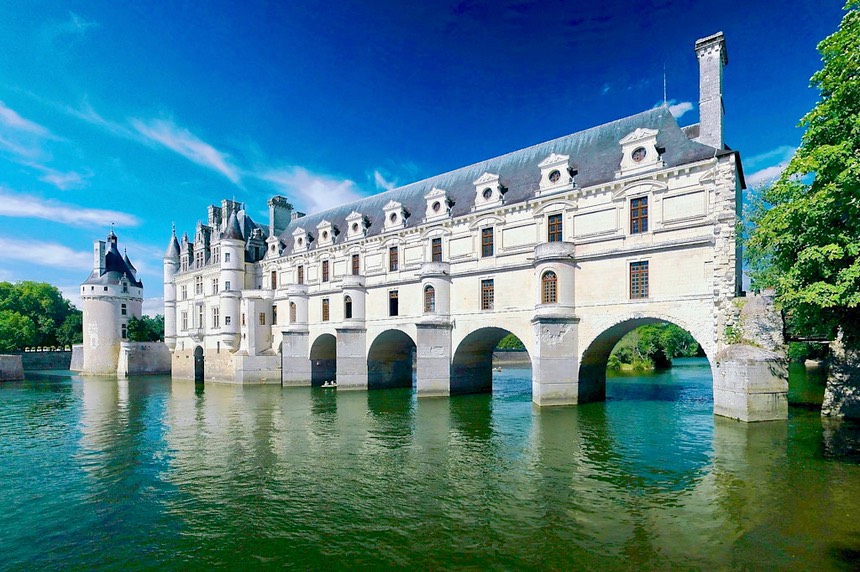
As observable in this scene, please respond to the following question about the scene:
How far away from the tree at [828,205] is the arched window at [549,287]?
410 inches

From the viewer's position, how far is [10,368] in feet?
173

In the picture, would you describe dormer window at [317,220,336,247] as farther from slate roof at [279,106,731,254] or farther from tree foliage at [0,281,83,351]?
tree foliage at [0,281,83,351]

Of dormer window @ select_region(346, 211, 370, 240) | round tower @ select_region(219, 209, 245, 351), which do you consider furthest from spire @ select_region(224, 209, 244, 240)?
dormer window @ select_region(346, 211, 370, 240)

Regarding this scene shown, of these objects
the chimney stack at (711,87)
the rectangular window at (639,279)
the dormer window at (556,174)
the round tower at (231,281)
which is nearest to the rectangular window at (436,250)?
the dormer window at (556,174)

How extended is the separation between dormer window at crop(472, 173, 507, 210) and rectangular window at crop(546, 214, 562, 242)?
11.7ft

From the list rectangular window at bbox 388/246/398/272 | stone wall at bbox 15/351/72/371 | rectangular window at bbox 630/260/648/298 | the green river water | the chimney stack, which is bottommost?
stone wall at bbox 15/351/72/371

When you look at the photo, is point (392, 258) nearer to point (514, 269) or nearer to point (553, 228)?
point (514, 269)

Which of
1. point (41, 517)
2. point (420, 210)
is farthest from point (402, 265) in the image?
point (41, 517)

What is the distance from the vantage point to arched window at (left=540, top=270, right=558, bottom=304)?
24.9 m

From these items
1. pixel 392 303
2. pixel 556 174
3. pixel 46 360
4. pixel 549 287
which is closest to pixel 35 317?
pixel 46 360

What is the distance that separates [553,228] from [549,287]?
3.62 meters

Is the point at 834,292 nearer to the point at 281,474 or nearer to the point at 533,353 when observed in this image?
the point at 533,353

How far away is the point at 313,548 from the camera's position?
29.4 feet

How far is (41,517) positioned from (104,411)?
1994 centimetres
